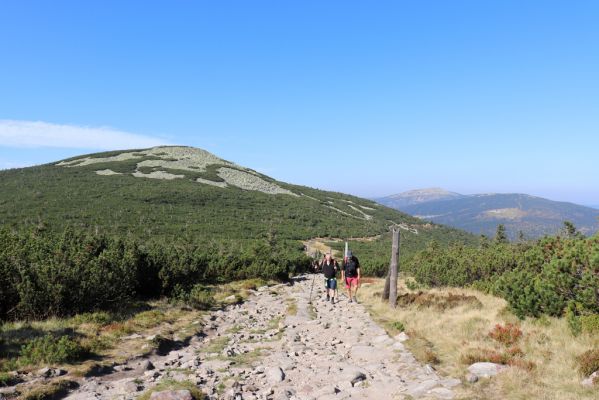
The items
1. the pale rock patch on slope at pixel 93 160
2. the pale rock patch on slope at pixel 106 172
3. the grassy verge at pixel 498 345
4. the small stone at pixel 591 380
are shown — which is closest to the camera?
the small stone at pixel 591 380

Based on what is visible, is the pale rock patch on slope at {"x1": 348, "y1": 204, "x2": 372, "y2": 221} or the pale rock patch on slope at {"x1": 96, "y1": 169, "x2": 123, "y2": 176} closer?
the pale rock patch on slope at {"x1": 96, "y1": 169, "x2": 123, "y2": 176}

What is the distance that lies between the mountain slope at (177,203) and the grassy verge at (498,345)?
34182 mm

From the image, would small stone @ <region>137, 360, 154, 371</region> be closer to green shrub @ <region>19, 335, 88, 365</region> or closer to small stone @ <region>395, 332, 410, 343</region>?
green shrub @ <region>19, 335, 88, 365</region>

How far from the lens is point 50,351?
27.0 feet

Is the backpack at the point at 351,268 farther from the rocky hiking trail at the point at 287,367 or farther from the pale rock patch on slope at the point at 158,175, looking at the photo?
the pale rock patch on slope at the point at 158,175

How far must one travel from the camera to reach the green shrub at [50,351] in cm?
804

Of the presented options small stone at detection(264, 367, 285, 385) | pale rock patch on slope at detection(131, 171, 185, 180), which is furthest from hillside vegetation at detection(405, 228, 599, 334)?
pale rock patch on slope at detection(131, 171, 185, 180)

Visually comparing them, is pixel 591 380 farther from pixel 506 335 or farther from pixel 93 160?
pixel 93 160

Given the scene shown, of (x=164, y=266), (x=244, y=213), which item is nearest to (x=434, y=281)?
(x=164, y=266)

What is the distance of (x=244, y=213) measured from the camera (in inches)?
3059

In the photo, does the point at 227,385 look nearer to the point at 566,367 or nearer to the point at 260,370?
the point at 260,370

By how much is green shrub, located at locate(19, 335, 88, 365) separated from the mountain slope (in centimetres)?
3431

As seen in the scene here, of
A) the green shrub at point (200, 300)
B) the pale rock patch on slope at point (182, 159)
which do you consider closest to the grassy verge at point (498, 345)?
the green shrub at point (200, 300)

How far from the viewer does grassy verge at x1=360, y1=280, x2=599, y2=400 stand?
21.4ft
